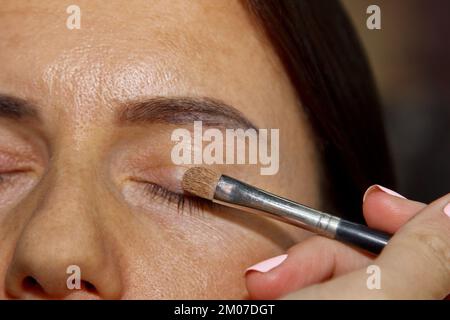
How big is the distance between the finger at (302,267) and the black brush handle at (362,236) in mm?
30

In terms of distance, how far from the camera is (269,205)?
0.75m

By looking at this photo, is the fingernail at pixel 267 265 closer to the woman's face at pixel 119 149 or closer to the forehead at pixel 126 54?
the woman's face at pixel 119 149

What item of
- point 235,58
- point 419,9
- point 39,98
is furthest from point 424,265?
point 419,9

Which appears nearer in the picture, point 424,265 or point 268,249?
point 424,265

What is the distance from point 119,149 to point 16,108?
14 cm

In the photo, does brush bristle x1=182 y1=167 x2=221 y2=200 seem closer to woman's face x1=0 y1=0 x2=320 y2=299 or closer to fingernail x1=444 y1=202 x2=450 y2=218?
woman's face x1=0 y1=0 x2=320 y2=299

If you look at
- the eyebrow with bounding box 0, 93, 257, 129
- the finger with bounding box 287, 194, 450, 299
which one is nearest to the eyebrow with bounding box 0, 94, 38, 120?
the eyebrow with bounding box 0, 93, 257, 129

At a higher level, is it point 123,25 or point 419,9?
point 419,9

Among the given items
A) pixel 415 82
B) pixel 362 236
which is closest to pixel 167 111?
pixel 362 236

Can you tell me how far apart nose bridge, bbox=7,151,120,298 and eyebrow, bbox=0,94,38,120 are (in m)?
0.09

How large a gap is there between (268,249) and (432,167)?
124cm

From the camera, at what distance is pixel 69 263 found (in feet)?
2.26

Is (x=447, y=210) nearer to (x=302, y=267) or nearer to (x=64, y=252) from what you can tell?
(x=302, y=267)
